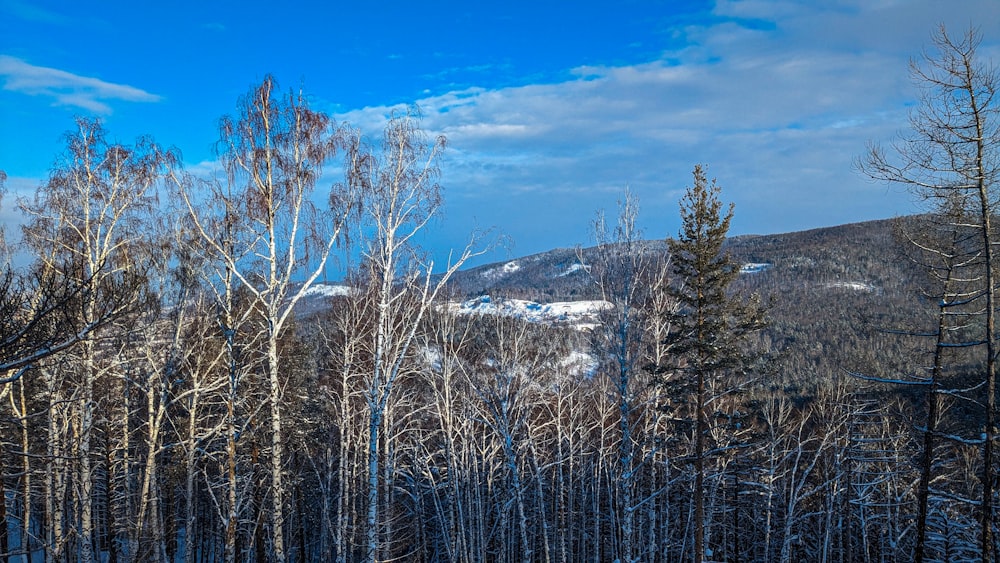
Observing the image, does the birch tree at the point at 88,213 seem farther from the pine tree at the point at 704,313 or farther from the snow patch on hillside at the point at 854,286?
the snow patch on hillside at the point at 854,286

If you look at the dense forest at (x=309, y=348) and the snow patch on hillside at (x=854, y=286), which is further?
the snow patch on hillside at (x=854, y=286)

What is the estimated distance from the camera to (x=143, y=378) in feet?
52.3

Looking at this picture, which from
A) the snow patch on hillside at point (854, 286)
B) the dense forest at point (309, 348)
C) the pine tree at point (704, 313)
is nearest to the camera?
the dense forest at point (309, 348)

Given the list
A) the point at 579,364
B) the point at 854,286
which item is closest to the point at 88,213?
the point at 579,364

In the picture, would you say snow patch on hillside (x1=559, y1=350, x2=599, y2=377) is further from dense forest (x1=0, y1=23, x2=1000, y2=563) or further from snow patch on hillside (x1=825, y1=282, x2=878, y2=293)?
snow patch on hillside (x1=825, y1=282, x2=878, y2=293)

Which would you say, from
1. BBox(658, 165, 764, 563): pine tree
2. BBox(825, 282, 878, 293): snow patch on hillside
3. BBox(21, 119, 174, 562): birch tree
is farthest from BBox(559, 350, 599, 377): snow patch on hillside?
BBox(825, 282, 878, 293): snow patch on hillside

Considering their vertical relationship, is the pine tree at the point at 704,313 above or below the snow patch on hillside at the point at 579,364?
above

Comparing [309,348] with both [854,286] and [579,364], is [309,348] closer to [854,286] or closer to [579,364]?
[579,364]

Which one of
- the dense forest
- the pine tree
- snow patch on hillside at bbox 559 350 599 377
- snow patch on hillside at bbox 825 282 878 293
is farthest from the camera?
snow patch on hillside at bbox 825 282 878 293

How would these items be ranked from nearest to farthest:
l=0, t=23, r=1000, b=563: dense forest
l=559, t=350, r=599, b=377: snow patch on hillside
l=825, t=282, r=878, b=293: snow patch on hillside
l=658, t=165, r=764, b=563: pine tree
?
l=0, t=23, r=1000, b=563: dense forest < l=658, t=165, r=764, b=563: pine tree < l=559, t=350, r=599, b=377: snow patch on hillside < l=825, t=282, r=878, b=293: snow patch on hillside

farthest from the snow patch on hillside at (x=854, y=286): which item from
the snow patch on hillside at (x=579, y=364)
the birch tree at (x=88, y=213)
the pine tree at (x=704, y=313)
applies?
the birch tree at (x=88, y=213)

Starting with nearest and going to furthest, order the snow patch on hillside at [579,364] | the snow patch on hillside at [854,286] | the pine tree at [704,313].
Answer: the pine tree at [704,313]
the snow patch on hillside at [579,364]
the snow patch on hillside at [854,286]

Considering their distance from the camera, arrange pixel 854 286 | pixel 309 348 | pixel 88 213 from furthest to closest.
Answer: pixel 854 286
pixel 309 348
pixel 88 213

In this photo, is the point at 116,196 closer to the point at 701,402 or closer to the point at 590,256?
the point at 590,256
